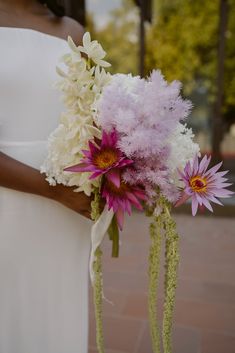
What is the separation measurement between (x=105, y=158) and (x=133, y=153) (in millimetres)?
→ 70

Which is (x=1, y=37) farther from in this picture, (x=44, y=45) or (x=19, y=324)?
(x=19, y=324)

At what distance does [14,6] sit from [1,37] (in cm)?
13

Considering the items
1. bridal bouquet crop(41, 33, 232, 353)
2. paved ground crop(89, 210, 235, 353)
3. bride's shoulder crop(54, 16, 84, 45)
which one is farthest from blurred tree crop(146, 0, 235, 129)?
→ bridal bouquet crop(41, 33, 232, 353)

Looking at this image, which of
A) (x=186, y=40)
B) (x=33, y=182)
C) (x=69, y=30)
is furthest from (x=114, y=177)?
(x=186, y=40)

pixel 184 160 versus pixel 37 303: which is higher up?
pixel 184 160

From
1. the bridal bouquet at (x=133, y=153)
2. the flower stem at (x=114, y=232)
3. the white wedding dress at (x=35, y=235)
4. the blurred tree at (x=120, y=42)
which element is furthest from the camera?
the blurred tree at (x=120, y=42)

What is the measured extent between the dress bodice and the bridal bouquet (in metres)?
0.25

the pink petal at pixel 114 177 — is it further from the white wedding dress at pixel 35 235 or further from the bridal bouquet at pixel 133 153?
the white wedding dress at pixel 35 235

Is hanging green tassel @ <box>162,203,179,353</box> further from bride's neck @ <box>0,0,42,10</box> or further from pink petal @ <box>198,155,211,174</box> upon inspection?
bride's neck @ <box>0,0,42,10</box>

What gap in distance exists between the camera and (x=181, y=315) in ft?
8.98

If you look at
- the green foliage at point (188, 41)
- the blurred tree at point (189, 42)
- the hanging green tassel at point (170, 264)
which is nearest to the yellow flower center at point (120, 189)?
the hanging green tassel at point (170, 264)

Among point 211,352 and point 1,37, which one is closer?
point 1,37

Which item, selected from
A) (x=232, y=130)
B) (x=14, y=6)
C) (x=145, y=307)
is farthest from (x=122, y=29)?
(x=14, y=6)

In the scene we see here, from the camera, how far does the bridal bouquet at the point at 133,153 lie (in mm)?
955
